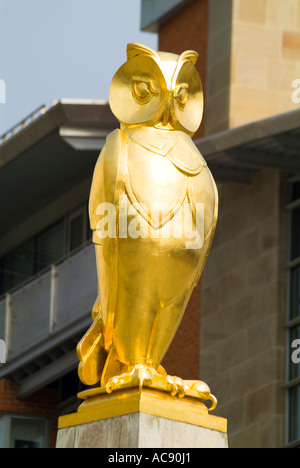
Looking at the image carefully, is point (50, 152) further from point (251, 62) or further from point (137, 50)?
point (137, 50)

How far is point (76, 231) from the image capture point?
74.6 ft

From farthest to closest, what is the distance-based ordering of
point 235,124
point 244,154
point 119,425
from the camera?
point 235,124, point 244,154, point 119,425

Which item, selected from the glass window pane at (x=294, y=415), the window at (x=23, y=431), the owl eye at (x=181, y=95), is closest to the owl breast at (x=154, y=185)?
the owl eye at (x=181, y=95)

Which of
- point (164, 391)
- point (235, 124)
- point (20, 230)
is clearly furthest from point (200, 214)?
point (20, 230)

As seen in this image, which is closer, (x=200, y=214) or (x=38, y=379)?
(x=200, y=214)

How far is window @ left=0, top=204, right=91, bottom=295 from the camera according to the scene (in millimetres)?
22625

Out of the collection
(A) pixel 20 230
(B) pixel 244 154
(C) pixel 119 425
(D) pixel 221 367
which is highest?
(A) pixel 20 230

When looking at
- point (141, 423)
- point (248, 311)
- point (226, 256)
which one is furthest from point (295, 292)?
point (141, 423)

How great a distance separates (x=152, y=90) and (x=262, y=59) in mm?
10128

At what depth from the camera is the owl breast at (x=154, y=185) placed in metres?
7.79

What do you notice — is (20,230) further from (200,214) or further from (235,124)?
(200,214)

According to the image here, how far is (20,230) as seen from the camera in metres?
24.5

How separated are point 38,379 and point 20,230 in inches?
188

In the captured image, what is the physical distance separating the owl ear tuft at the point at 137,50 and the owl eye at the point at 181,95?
0.25 m
